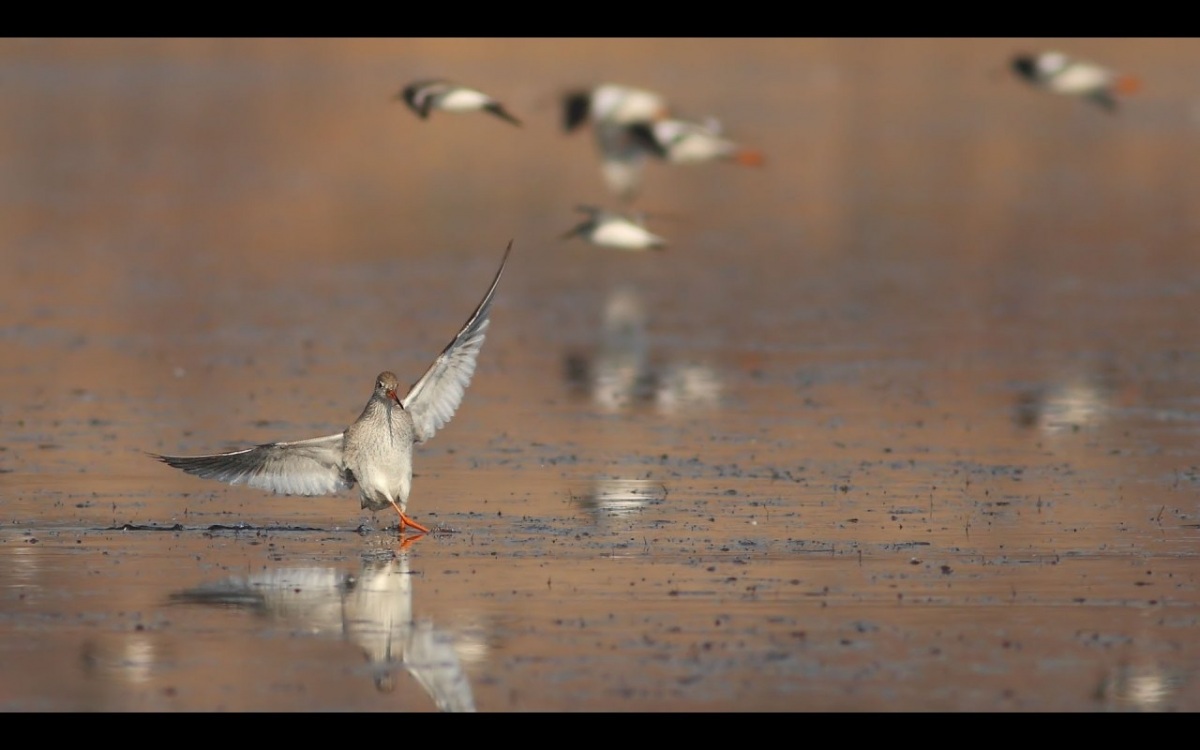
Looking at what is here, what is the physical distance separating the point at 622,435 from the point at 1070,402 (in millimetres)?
3678

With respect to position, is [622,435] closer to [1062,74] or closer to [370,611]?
Result: [370,611]

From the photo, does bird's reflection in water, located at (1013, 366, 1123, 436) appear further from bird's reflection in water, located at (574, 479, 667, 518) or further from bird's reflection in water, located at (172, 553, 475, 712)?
bird's reflection in water, located at (172, 553, 475, 712)

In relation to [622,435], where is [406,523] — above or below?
below

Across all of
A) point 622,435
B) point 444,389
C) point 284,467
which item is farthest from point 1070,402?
point 284,467

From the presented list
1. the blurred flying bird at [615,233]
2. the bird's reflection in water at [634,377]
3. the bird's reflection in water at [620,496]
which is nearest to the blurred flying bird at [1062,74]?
the bird's reflection in water at [634,377]

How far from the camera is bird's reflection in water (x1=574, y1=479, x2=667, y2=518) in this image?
40.8ft

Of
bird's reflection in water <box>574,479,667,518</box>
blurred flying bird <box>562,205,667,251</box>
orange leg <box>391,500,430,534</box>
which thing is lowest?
orange leg <box>391,500,430,534</box>

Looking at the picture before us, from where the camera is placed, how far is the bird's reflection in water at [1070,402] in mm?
15648

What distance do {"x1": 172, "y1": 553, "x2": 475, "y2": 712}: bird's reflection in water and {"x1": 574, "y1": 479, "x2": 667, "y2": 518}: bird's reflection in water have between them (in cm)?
157

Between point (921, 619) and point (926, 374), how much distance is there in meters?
8.91

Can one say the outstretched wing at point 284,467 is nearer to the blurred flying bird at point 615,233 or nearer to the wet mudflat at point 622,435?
the wet mudflat at point 622,435

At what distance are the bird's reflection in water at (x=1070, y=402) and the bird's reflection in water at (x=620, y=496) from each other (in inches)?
133

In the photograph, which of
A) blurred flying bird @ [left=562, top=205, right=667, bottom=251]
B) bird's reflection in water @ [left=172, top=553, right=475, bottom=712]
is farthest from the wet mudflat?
blurred flying bird @ [left=562, top=205, right=667, bottom=251]

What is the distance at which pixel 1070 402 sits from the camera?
16.7m
